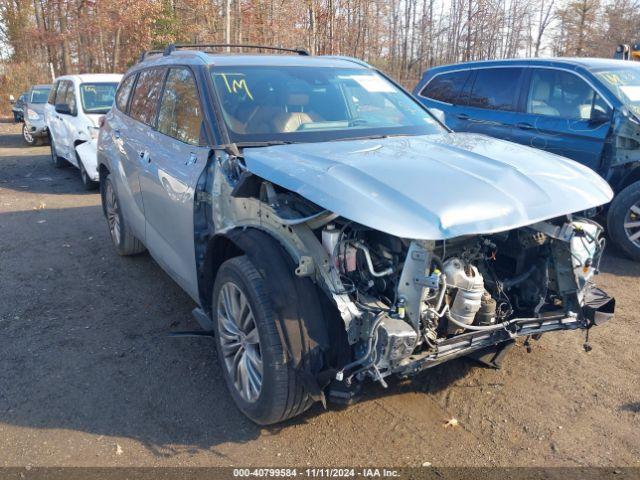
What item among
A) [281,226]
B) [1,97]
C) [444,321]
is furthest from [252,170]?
[1,97]

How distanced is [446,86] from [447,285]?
6397mm

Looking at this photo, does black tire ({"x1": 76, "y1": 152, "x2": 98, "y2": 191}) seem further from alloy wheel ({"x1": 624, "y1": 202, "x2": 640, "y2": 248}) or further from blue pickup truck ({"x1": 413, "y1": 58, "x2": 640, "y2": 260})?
alloy wheel ({"x1": 624, "y1": 202, "x2": 640, "y2": 248})

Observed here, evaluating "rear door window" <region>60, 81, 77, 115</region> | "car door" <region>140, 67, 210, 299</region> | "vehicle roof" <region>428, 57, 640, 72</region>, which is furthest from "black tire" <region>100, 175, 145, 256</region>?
"vehicle roof" <region>428, 57, 640, 72</region>

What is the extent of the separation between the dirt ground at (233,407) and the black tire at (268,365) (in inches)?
9.4

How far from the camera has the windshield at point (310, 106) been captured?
377 cm

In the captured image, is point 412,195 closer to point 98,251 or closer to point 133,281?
point 133,281

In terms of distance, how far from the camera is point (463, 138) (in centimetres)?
398

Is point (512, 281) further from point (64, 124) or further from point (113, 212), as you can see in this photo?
point (64, 124)

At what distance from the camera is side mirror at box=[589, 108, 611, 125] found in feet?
20.5

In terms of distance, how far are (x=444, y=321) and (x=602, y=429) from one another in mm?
1177

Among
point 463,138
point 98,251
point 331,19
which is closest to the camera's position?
point 463,138

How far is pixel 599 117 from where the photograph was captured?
634 cm

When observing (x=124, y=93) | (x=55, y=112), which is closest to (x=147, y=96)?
(x=124, y=93)

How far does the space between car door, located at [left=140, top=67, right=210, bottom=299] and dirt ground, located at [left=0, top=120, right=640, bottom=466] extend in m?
0.64
